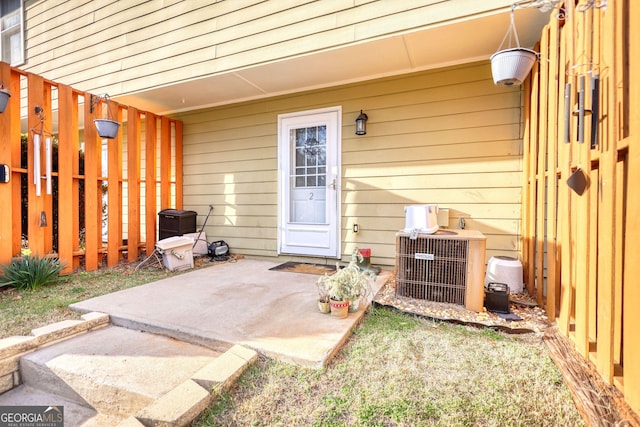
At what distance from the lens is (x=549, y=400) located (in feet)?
4.89

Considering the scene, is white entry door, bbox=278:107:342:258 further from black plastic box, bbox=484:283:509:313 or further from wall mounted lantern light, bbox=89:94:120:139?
wall mounted lantern light, bbox=89:94:120:139

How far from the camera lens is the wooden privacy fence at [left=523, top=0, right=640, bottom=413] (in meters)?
1.40

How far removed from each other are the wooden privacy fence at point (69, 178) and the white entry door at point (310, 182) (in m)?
2.22

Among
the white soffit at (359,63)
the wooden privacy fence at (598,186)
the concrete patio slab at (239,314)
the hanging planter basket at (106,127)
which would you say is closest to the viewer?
the wooden privacy fence at (598,186)

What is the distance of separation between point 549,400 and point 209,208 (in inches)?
201

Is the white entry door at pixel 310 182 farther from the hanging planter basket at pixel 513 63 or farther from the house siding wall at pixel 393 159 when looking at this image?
the hanging planter basket at pixel 513 63

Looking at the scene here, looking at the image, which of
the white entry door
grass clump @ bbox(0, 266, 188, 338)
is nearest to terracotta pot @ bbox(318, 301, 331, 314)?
the white entry door

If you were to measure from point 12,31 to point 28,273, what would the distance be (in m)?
6.41

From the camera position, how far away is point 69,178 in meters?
4.03

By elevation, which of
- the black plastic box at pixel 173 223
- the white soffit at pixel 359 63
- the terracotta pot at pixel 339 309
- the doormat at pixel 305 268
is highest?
the white soffit at pixel 359 63

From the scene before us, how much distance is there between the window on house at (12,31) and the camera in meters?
6.29

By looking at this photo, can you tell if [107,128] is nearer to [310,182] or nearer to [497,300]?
[310,182]

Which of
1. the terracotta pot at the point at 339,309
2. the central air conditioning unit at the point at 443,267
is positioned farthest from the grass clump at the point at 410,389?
the central air conditioning unit at the point at 443,267

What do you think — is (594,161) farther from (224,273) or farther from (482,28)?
(224,273)
